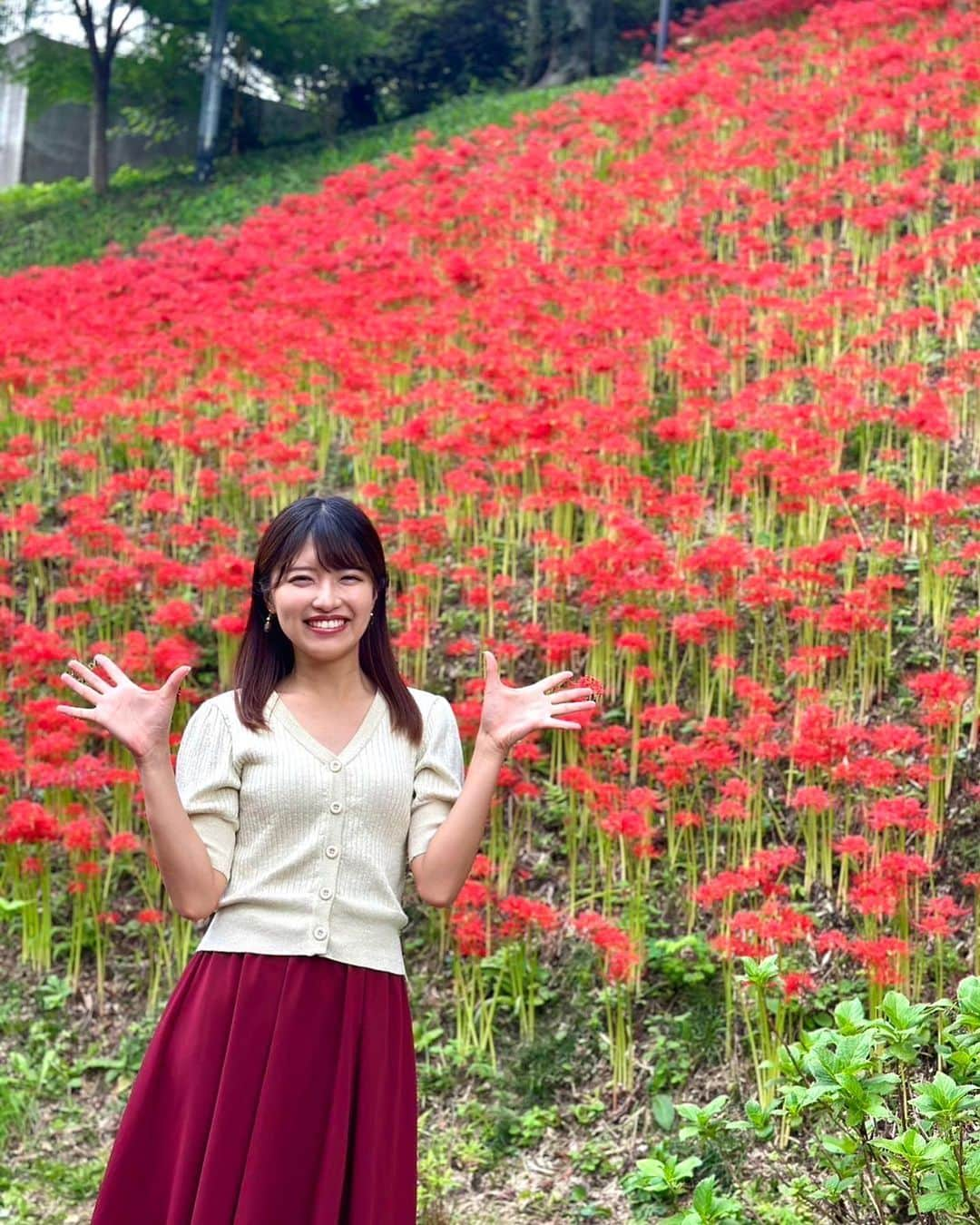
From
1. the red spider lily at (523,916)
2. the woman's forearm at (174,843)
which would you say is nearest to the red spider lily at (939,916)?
the red spider lily at (523,916)

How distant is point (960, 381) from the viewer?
705 centimetres

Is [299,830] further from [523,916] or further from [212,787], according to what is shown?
[523,916]

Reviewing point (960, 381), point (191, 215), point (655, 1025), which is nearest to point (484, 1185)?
point (655, 1025)

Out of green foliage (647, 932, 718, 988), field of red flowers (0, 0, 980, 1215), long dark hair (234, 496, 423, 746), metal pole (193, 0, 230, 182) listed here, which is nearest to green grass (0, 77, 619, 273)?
metal pole (193, 0, 230, 182)

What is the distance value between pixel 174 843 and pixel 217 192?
16205 millimetres

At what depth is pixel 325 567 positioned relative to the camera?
9.25ft

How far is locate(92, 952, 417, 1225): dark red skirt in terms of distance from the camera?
2.58 meters

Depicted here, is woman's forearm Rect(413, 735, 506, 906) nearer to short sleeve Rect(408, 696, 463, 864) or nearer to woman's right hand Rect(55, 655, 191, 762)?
short sleeve Rect(408, 696, 463, 864)

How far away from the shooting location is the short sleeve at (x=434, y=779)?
286 cm

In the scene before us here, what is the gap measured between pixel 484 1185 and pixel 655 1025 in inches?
30.1

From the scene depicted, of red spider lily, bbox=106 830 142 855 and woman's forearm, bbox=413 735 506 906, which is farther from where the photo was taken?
red spider lily, bbox=106 830 142 855

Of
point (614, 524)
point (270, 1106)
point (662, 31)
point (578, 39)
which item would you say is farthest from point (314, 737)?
point (578, 39)

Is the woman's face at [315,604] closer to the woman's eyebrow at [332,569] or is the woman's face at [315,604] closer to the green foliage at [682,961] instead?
the woman's eyebrow at [332,569]

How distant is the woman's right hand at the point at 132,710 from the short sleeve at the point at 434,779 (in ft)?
1.67
